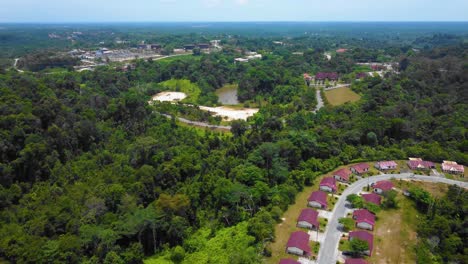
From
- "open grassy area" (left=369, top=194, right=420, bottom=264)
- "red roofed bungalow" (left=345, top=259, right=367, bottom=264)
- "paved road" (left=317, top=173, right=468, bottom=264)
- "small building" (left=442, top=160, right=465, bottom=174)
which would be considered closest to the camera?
"red roofed bungalow" (left=345, top=259, right=367, bottom=264)

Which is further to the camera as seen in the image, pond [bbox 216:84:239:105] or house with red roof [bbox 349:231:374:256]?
pond [bbox 216:84:239:105]

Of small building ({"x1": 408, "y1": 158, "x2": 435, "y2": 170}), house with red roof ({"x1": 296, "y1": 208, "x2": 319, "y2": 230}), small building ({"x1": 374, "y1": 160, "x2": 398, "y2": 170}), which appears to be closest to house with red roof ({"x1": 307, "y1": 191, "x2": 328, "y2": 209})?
house with red roof ({"x1": 296, "y1": 208, "x2": 319, "y2": 230})

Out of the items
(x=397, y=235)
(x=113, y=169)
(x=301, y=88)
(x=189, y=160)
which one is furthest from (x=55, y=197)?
(x=301, y=88)

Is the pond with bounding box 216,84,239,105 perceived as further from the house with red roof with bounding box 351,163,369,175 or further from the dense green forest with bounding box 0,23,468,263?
the house with red roof with bounding box 351,163,369,175

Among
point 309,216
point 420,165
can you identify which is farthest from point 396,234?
point 420,165

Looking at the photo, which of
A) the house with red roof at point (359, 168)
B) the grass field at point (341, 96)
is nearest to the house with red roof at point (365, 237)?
the house with red roof at point (359, 168)

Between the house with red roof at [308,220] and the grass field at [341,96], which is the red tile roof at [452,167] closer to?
the house with red roof at [308,220]
